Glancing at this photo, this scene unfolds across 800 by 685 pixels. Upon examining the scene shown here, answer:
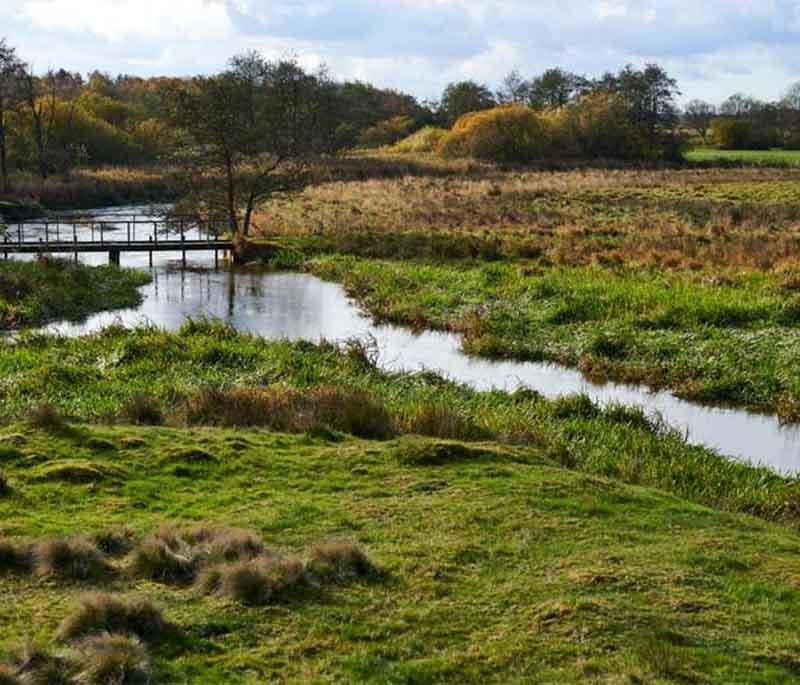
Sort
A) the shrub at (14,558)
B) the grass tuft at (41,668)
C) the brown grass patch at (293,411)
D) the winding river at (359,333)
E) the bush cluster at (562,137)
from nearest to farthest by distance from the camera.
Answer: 1. the grass tuft at (41,668)
2. the shrub at (14,558)
3. the brown grass patch at (293,411)
4. the winding river at (359,333)
5. the bush cluster at (562,137)

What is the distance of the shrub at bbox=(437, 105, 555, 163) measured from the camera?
82.6 meters

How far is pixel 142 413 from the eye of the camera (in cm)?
1396

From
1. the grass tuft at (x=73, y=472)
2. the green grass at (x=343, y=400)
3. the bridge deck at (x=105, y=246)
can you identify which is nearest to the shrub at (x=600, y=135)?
the bridge deck at (x=105, y=246)

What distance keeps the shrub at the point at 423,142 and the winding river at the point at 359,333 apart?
57.4 metres

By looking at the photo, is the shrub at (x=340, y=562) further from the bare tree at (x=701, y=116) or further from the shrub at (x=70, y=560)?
the bare tree at (x=701, y=116)

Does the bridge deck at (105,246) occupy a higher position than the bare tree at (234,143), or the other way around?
the bare tree at (234,143)

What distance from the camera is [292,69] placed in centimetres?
6600

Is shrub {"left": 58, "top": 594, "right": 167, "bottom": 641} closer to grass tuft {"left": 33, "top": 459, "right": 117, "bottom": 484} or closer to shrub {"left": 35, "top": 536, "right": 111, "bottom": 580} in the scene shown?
shrub {"left": 35, "top": 536, "right": 111, "bottom": 580}

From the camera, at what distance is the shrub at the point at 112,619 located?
6.40 m

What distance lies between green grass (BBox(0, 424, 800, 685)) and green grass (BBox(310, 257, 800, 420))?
8.18 metres

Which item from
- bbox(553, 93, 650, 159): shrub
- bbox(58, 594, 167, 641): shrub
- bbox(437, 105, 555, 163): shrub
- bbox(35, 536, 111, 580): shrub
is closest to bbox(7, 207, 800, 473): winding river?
bbox(35, 536, 111, 580): shrub

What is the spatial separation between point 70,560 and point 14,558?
450mm

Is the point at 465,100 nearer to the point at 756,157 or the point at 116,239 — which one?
the point at 756,157

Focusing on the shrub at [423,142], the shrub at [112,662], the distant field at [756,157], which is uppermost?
the shrub at [423,142]
